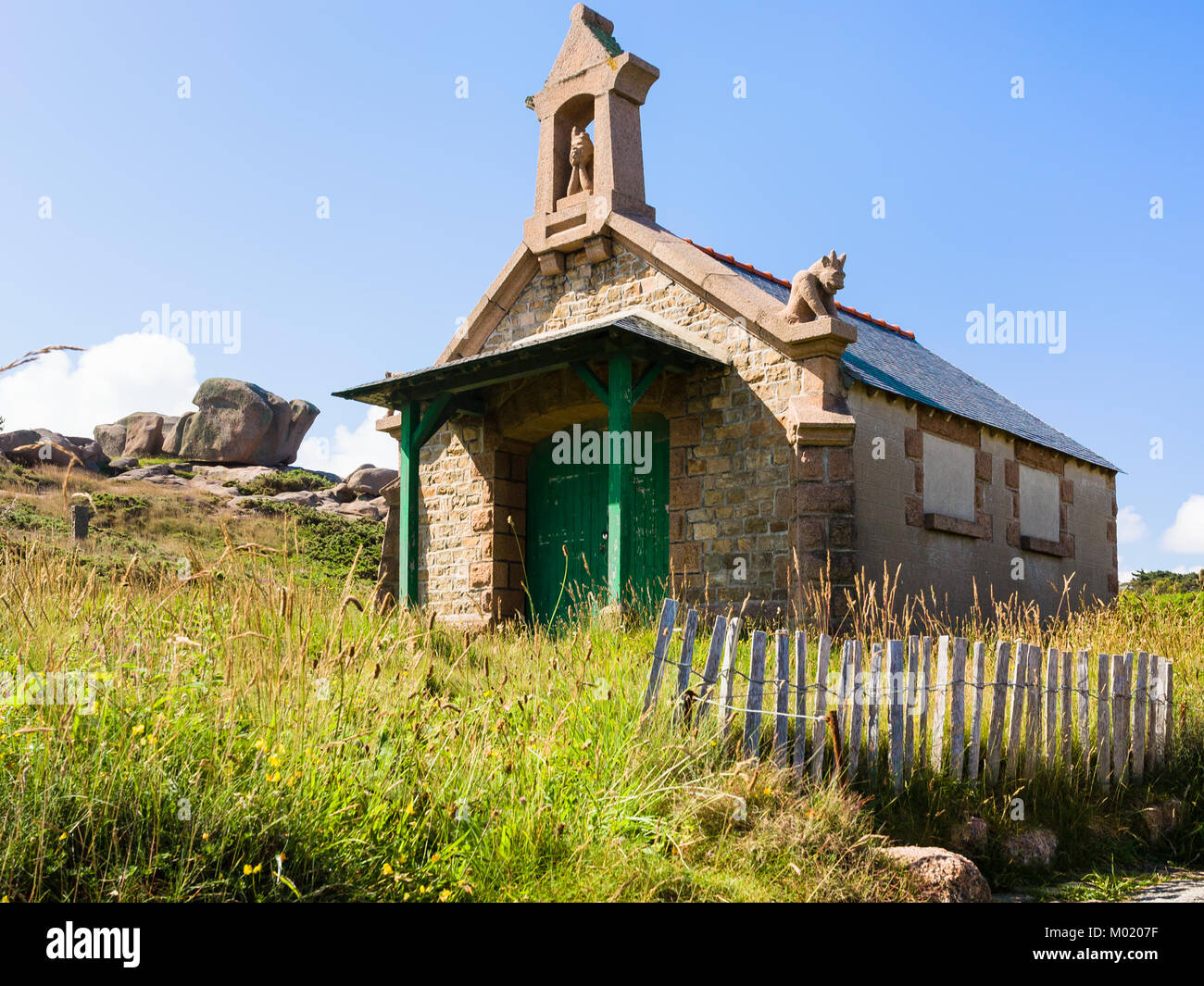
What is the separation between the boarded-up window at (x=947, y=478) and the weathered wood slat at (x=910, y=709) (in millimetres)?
5516

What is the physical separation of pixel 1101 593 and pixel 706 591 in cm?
772

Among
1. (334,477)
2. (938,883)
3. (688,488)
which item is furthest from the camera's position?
(334,477)

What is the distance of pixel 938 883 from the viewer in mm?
4773

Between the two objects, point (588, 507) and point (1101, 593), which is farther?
point (1101, 593)

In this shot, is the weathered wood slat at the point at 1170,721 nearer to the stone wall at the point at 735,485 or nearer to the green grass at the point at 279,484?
the stone wall at the point at 735,485

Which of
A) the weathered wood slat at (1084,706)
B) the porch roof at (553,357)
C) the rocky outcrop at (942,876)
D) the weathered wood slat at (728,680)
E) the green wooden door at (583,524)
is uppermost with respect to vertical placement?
the porch roof at (553,357)

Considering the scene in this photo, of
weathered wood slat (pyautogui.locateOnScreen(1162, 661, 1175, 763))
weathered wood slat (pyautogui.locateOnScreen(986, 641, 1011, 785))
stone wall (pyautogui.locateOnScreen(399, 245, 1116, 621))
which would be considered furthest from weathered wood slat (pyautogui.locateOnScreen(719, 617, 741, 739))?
weathered wood slat (pyautogui.locateOnScreen(1162, 661, 1175, 763))

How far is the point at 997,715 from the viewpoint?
641 cm

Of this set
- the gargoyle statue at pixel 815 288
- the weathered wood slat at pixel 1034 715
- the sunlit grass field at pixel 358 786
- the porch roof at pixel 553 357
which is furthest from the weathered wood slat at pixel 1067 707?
the porch roof at pixel 553 357

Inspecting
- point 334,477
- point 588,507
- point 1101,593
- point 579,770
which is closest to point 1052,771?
point 579,770

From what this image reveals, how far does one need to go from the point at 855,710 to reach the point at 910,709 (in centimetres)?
49

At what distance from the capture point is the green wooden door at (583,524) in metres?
11.6

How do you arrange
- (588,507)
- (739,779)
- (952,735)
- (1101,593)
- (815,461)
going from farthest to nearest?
(1101,593), (588,507), (815,461), (952,735), (739,779)
